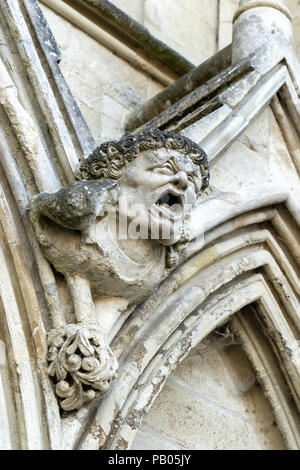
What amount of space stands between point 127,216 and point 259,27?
1.49 m

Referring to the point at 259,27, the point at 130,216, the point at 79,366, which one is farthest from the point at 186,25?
the point at 79,366

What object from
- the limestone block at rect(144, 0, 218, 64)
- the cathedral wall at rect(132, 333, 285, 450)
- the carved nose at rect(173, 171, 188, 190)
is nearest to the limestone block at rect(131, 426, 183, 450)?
the cathedral wall at rect(132, 333, 285, 450)

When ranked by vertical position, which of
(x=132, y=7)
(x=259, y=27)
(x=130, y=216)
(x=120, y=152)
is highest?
(x=132, y=7)

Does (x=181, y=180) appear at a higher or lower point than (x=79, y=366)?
higher

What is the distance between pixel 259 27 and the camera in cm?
441

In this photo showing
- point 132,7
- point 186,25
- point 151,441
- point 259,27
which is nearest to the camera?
point 151,441

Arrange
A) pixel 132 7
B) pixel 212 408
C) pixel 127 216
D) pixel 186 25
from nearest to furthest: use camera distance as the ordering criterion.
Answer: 1. pixel 127 216
2. pixel 212 408
3. pixel 132 7
4. pixel 186 25

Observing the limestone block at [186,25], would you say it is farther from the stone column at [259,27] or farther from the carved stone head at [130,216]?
the carved stone head at [130,216]

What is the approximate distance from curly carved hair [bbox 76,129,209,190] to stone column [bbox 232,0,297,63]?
1.13m

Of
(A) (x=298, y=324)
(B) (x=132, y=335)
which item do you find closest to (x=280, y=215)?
(A) (x=298, y=324)

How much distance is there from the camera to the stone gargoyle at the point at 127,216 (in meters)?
3.18

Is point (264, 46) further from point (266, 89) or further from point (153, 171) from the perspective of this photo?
point (153, 171)

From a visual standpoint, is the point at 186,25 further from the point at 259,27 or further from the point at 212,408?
the point at 212,408

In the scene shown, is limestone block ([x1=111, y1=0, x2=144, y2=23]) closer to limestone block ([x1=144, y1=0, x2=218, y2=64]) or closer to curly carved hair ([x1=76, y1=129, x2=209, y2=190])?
limestone block ([x1=144, y1=0, x2=218, y2=64])
